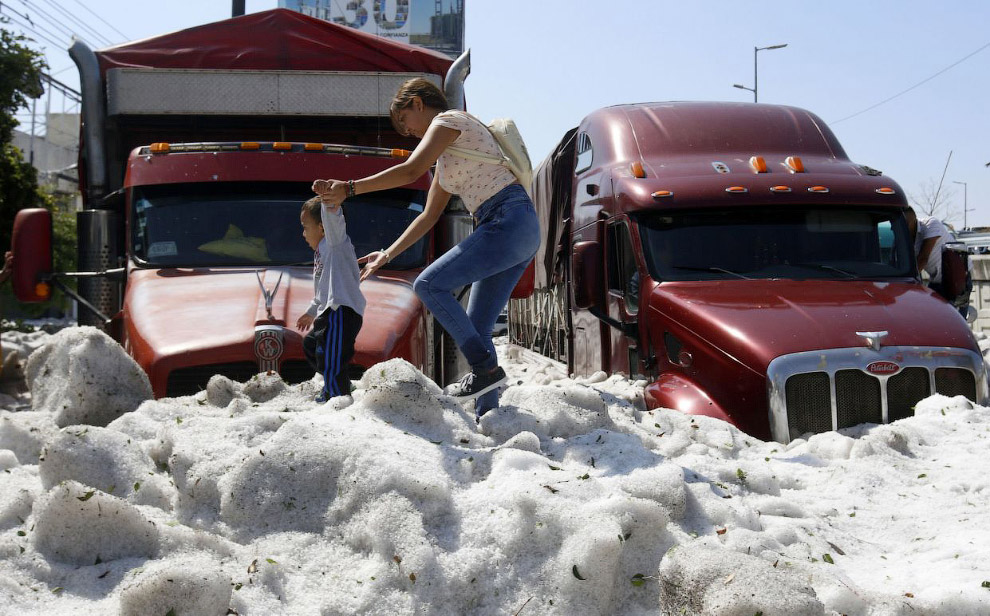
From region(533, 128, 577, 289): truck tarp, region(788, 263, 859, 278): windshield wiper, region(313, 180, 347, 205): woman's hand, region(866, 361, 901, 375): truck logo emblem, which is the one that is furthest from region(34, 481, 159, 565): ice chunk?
region(533, 128, 577, 289): truck tarp

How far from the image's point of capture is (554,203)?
10453 mm

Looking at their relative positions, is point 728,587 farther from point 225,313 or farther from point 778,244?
point 778,244

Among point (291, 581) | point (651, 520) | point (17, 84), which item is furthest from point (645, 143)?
point (17, 84)

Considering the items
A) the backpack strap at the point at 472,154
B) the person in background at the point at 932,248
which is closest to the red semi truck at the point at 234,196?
the backpack strap at the point at 472,154

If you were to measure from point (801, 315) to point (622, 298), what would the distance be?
1.76m

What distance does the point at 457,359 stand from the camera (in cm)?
694

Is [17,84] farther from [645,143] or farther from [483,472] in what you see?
[483,472]

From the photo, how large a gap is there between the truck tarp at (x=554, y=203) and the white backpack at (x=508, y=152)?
534cm

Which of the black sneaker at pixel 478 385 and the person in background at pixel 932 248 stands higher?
the person in background at pixel 932 248

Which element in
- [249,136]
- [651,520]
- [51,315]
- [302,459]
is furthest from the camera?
[51,315]

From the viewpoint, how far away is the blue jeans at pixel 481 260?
13.9 ft

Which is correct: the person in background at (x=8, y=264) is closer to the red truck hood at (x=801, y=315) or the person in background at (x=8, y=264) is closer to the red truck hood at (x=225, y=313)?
the red truck hood at (x=225, y=313)

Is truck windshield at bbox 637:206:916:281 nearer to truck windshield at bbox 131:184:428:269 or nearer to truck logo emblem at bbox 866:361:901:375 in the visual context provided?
truck logo emblem at bbox 866:361:901:375

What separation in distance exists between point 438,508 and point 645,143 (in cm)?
558
